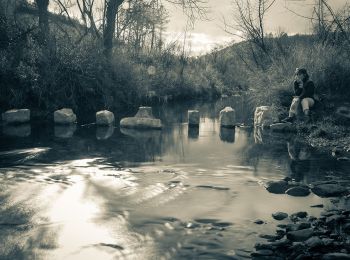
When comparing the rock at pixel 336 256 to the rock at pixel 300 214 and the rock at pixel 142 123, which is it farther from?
the rock at pixel 142 123

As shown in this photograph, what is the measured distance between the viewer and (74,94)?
17094 millimetres

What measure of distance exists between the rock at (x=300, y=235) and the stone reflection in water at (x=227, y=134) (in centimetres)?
717

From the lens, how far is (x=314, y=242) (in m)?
4.51

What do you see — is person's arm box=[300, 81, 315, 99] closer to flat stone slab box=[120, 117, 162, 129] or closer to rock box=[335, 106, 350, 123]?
rock box=[335, 106, 350, 123]

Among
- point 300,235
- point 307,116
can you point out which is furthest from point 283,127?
point 300,235

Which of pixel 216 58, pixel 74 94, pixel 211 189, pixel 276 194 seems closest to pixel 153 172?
pixel 211 189

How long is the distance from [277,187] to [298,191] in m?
0.35

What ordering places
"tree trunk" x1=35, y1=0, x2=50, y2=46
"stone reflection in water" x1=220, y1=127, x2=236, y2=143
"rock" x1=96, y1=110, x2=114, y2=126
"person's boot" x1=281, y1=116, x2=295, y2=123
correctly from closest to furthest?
"stone reflection in water" x1=220, y1=127, x2=236, y2=143
"person's boot" x1=281, y1=116, x2=295, y2=123
"rock" x1=96, y1=110, x2=114, y2=126
"tree trunk" x1=35, y1=0, x2=50, y2=46

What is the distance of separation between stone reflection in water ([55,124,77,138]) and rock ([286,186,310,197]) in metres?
Result: 7.19

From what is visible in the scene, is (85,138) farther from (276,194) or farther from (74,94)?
(276,194)

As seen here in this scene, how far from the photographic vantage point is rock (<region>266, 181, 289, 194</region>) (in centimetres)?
690

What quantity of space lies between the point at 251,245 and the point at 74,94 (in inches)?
527

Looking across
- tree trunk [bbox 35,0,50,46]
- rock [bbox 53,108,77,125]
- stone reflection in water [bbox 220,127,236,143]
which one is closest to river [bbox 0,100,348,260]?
stone reflection in water [bbox 220,127,236,143]

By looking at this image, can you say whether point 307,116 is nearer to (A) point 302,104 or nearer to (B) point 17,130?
(A) point 302,104
